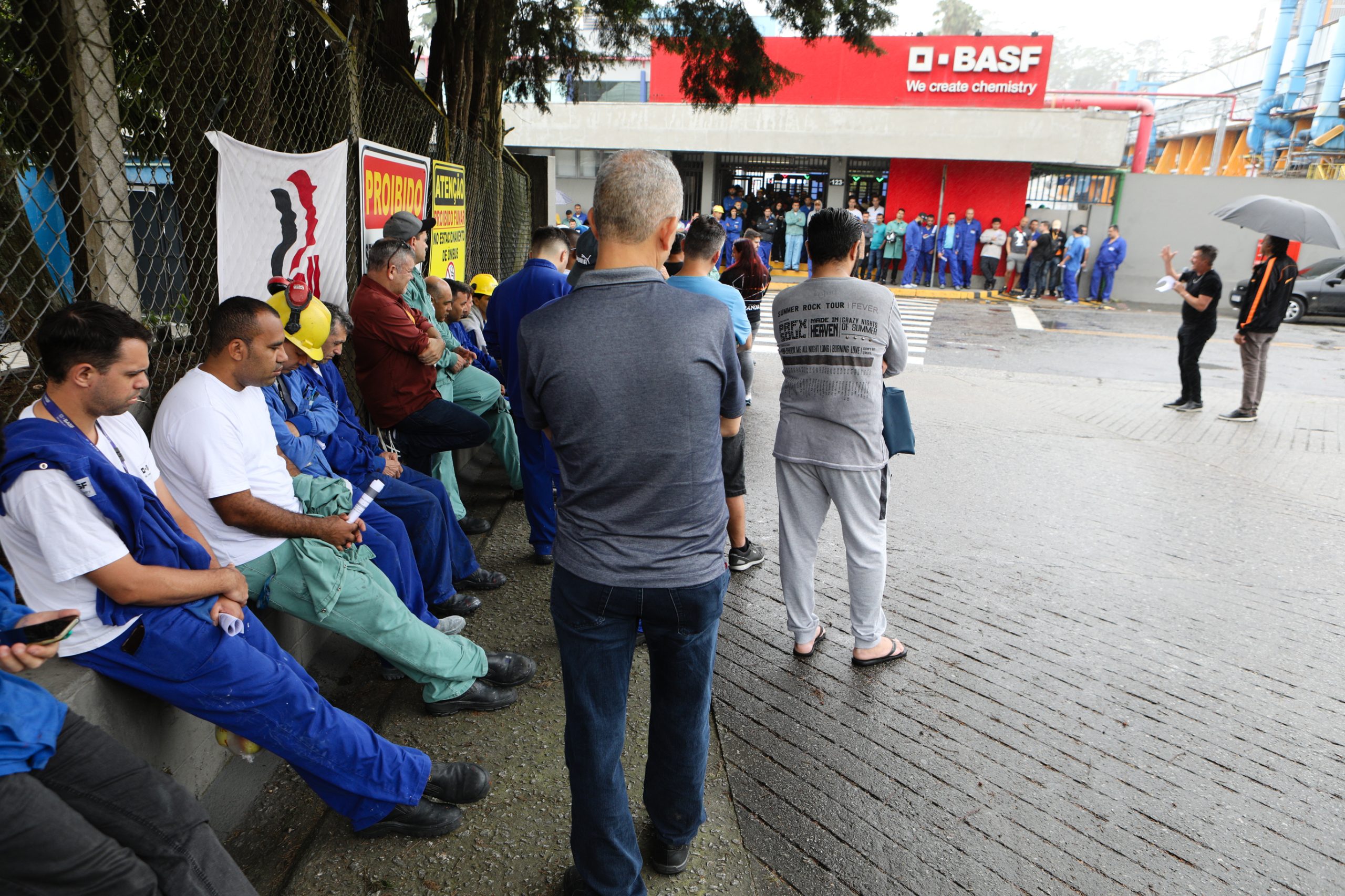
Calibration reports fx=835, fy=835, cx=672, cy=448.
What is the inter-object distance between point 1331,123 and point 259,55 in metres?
39.2

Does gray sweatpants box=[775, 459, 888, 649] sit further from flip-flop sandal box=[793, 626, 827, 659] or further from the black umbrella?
the black umbrella

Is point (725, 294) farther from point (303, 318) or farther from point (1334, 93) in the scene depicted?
point (1334, 93)

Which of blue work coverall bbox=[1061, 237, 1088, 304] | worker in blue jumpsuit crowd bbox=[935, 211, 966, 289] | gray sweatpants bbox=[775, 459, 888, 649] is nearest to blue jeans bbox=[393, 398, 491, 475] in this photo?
gray sweatpants bbox=[775, 459, 888, 649]

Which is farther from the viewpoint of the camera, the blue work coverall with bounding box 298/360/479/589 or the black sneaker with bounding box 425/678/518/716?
the blue work coverall with bounding box 298/360/479/589

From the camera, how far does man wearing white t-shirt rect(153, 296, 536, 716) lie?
269 centimetres

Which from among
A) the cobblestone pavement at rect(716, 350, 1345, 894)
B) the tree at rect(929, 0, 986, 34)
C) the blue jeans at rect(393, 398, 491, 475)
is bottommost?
the cobblestone pavement at rect(716, 350, 1345, 894)

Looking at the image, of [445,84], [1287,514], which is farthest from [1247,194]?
[445,84]

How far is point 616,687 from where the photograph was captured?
222 centimetres

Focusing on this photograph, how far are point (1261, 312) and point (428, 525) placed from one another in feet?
27.3

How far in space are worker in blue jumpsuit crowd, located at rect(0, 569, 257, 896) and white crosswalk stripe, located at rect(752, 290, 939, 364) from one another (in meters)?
8.47

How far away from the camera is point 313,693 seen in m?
2.52

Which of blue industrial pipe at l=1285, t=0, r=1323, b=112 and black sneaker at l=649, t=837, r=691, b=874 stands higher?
blue industrial pipe at l=1285, t=0, r=1323, b=112

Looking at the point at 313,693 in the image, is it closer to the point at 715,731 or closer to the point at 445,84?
the point at 715,731

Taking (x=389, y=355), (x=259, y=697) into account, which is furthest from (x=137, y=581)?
(x=389, y=355)
